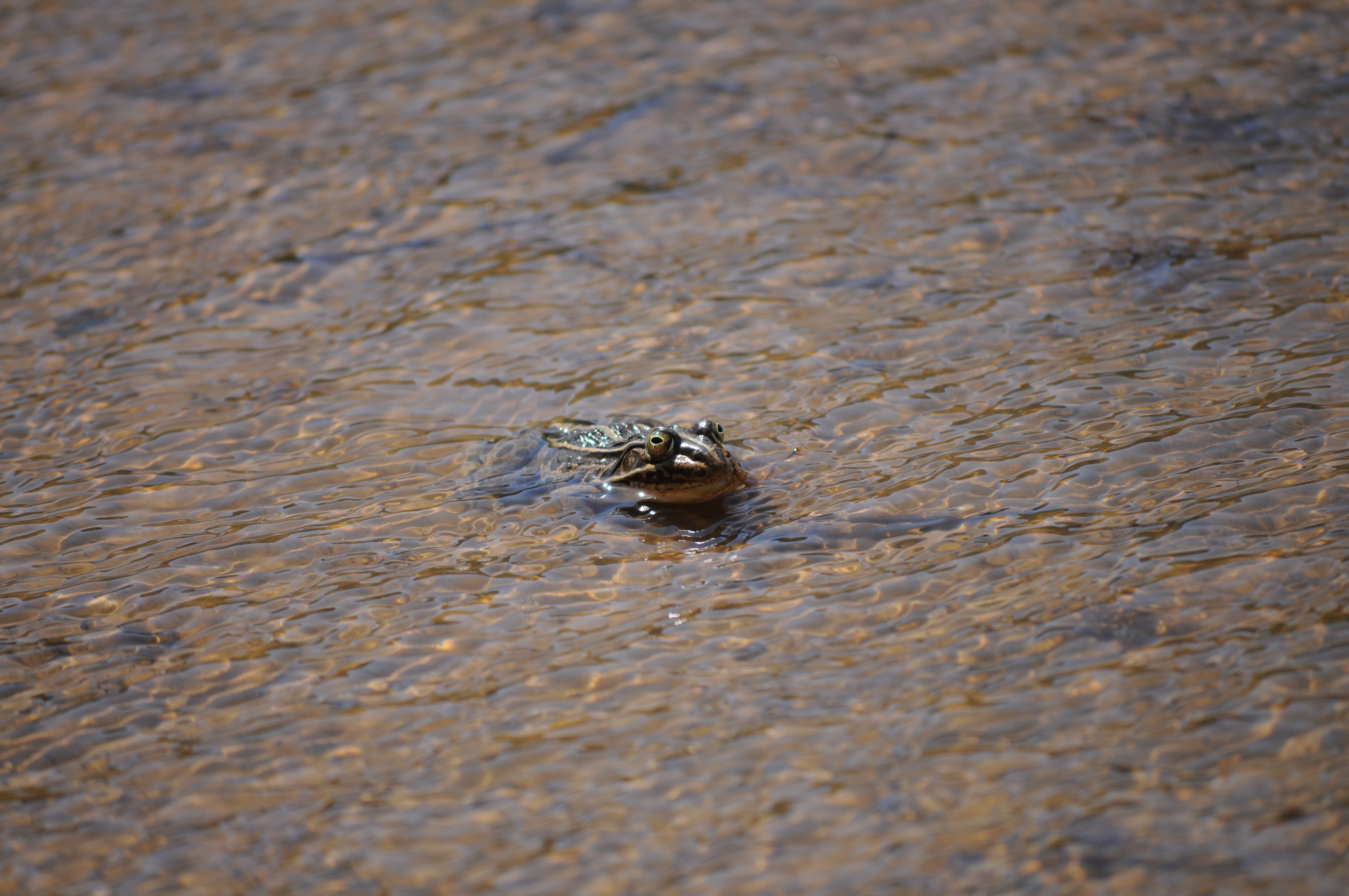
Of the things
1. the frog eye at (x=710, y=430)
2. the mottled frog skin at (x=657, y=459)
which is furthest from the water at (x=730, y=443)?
the frog eye at (x=710, y=430)

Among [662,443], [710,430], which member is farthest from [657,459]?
[710,430]

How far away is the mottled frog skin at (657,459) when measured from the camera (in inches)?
173

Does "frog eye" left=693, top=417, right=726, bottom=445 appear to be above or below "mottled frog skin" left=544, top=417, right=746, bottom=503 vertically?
above

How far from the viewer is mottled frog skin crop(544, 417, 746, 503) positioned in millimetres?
4402

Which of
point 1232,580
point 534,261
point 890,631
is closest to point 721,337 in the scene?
point 534,261

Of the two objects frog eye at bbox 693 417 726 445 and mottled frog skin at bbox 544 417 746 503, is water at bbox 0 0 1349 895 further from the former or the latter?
frog eye at bbox 693 417 726 445

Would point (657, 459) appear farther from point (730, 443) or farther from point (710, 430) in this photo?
point (730, 443)

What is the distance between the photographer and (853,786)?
3121 millimetres

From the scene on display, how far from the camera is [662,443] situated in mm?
4391

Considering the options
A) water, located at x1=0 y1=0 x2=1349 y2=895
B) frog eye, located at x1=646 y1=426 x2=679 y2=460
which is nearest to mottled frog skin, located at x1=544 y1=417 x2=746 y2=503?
frog eye, located at x1=646 y1=426 x2=679 y2=460

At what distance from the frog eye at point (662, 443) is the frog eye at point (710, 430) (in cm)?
12

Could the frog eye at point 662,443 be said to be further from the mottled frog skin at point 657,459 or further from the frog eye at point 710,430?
the frog eye at point 710,430

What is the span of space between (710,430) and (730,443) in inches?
16.9

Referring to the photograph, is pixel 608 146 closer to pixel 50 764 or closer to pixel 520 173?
pixel 520 173
